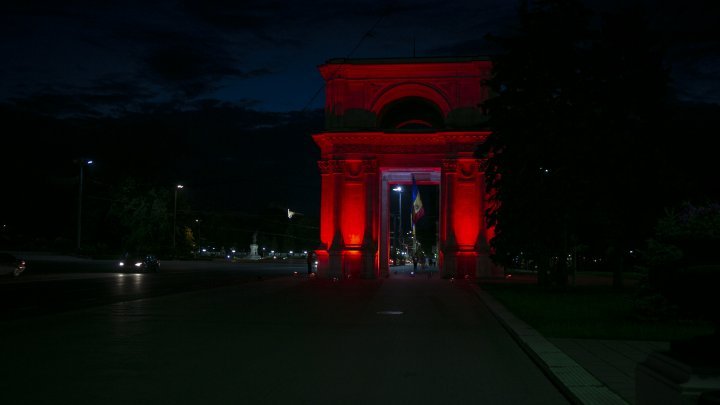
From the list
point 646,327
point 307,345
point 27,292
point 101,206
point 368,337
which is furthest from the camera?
point 101,206

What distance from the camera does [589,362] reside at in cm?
1238

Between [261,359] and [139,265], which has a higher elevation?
[139,265]

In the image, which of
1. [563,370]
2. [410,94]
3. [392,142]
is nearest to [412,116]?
[410,94]

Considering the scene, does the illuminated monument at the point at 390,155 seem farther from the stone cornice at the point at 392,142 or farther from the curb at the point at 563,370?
the curb at the point at 563,370

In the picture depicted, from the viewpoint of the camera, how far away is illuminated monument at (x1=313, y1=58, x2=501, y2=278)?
5281 centimetres

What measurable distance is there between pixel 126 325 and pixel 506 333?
28.0ft

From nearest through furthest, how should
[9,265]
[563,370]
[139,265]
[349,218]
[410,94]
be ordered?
[563,370]
[9,265]
[349,218]
[410,94]
[139,265]

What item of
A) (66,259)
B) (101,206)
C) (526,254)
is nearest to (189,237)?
(101,206)

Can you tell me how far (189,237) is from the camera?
101625 mm

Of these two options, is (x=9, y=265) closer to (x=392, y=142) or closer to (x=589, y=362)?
(x=392, y=142)

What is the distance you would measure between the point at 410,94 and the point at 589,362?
1731 inches

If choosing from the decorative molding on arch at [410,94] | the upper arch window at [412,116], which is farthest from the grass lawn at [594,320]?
the upper arch window at [412,116]

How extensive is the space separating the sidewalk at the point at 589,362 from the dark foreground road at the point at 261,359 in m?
0.29

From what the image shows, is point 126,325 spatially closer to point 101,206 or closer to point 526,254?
point 526,254
